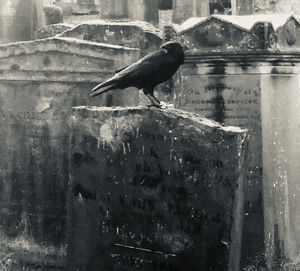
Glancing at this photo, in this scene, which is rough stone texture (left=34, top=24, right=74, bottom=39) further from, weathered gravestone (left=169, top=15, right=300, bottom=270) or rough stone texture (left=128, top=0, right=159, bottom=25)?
weathered gravestone (left=169, top=15, right=300, bottom=270)

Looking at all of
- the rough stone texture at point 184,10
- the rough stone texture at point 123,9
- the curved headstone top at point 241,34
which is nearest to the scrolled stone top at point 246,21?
the curved headstone top at point 241,34

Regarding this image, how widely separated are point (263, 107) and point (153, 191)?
2.09 meters

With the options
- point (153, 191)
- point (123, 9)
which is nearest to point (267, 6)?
point (123, 9)

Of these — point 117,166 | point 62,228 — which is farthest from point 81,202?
point 62,228

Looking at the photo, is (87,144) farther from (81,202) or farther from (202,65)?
(202,65)

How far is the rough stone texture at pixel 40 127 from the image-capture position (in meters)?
Result: 5.15

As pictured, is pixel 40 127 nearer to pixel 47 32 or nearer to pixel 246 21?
pixel 246 21

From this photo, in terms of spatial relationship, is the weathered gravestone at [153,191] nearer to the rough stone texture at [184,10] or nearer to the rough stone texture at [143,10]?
the rough stone texture at [143,10]

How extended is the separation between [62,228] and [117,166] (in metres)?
2.17

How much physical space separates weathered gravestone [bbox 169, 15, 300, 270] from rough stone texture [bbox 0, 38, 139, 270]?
81cm

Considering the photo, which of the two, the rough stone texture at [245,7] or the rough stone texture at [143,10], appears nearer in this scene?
the rough stone texture at [245,7]

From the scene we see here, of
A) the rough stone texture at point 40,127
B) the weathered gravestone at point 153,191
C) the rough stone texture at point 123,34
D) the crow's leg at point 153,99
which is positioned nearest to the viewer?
the weathered gravestone at point 153,191

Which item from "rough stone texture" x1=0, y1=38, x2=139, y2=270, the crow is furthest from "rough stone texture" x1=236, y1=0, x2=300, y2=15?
the crow

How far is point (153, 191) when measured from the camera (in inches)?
125
